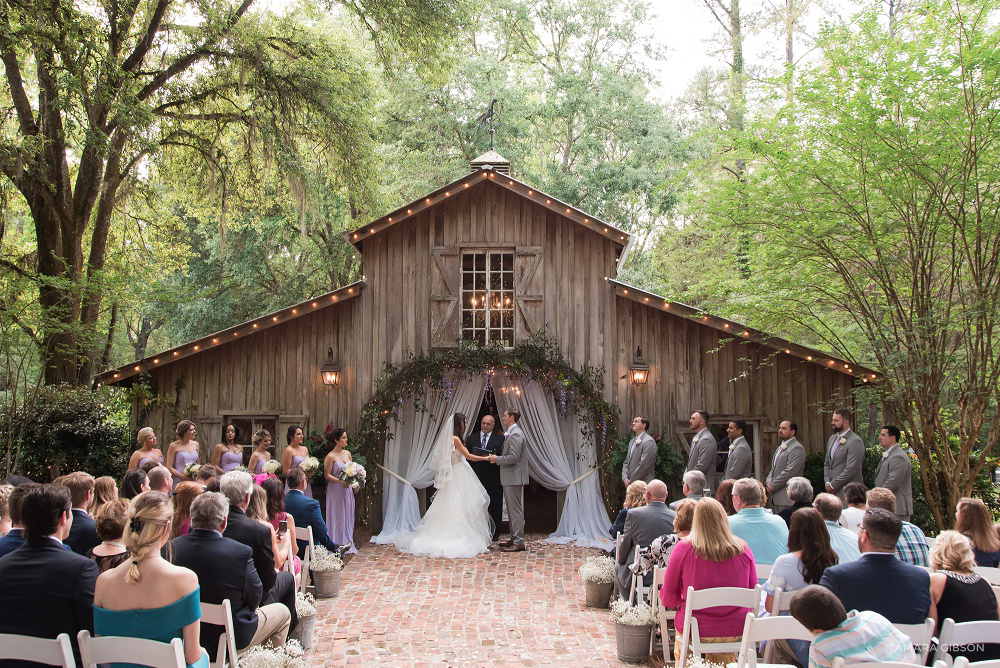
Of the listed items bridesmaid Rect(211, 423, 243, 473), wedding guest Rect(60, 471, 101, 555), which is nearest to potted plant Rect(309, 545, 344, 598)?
bridesmaid Rect(211, 423, 243, 473)

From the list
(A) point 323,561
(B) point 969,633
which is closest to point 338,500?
(A) point 323,561

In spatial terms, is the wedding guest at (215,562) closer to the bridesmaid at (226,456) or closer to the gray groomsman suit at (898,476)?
the bridesmaid at (226,456)

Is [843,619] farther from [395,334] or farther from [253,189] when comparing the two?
[253,189]

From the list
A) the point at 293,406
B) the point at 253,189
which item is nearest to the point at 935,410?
the point at 293,406

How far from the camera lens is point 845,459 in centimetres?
930

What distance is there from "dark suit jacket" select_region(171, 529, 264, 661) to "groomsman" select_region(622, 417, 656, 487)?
22.0ft

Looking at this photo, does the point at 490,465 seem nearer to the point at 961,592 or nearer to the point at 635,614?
the point at 635,614

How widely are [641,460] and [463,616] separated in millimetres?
3988

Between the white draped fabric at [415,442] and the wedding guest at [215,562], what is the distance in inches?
277

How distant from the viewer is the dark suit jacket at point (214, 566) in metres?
4.62

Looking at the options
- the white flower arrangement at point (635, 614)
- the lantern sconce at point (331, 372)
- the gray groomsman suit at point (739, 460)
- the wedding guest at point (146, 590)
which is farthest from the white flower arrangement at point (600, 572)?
the lantern sconce at point (331, 372)

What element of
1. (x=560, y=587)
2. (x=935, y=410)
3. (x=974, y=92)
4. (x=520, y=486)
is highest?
(x=974, y=92)

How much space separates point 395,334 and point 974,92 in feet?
26.5

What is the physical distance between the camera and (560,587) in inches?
343
